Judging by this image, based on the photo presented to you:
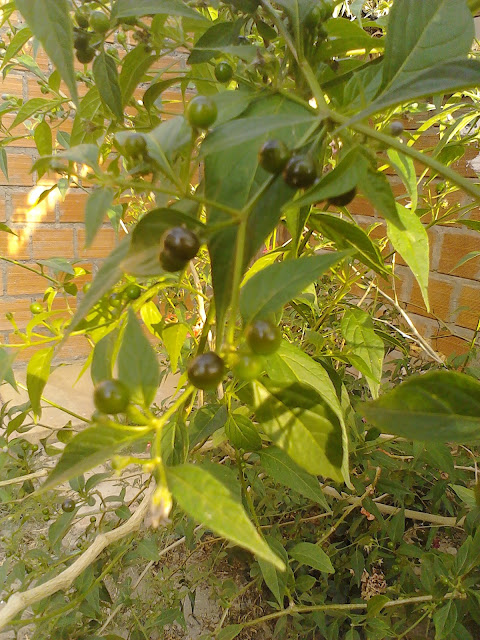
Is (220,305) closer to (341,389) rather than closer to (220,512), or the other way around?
(220,512)

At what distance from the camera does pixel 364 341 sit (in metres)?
0.41

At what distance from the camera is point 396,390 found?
0.17 meters

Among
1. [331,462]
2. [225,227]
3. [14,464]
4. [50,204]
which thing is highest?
[225,227]

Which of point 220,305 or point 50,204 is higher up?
point 220,305

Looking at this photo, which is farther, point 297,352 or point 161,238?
point 297,352

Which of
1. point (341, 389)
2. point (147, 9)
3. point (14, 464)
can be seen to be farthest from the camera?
point (14, 464)

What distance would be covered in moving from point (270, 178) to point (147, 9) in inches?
5.1

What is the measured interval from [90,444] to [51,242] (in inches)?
56.6

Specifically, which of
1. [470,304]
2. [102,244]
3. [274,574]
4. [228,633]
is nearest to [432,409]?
[274,574]

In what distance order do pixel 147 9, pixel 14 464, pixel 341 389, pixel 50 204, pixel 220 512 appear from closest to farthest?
1. pixel 220 512
2. pixel 147 9
3. pixel 341 389
4. pixel 14 464
5. pixel 50 204

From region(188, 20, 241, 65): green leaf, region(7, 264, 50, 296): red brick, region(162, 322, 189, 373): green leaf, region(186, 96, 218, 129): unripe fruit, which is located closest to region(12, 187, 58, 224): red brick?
region(7, 264, 50, 296): red brick

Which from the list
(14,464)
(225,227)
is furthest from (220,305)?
(14,464)

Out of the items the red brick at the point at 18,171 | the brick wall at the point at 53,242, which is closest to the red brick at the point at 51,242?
the brick wall at the point at 53,242

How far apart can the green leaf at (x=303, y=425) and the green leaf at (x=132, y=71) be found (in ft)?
0.62
